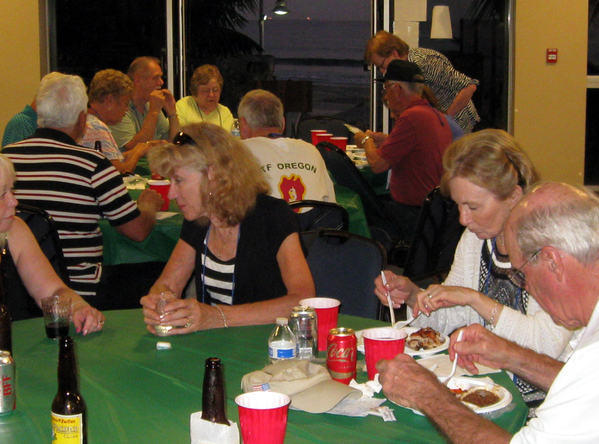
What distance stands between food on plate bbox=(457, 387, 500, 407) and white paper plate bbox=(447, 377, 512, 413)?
11 mm

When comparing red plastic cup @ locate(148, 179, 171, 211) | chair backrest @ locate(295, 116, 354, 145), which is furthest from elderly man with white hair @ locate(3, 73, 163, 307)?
chair backrest @ locate(295, 116, 354, 145)

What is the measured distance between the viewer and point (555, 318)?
55.8 inches

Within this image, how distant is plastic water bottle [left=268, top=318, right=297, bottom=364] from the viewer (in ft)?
5.52

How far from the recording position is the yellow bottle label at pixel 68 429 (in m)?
1.24

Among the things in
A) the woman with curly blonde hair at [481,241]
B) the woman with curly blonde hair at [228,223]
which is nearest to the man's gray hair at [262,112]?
the woman with curly blonde hair at [228,223]

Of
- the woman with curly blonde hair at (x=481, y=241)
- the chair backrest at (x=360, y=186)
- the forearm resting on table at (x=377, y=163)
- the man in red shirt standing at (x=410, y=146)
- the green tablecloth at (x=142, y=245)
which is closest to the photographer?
the woman with curly blonde hair at (x=481, y=241)

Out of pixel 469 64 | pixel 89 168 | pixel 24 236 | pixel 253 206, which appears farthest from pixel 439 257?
pixel 469 64

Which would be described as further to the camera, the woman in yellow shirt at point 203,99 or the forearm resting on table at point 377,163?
the woman in yellow shirt at point 203,99

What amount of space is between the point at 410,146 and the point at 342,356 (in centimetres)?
307

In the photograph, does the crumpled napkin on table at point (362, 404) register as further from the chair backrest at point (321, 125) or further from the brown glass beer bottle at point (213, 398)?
the chair backrest at point (321, 125)

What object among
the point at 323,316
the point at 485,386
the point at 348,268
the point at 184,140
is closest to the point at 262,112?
the point at 184,140

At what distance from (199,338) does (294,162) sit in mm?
2010

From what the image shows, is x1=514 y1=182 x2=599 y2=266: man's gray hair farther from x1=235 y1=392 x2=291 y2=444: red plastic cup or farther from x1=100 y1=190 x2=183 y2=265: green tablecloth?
x1=100 y1=190 x2=183 y2=265: green tablecloth

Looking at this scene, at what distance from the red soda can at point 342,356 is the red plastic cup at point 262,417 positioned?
0.34 metres
